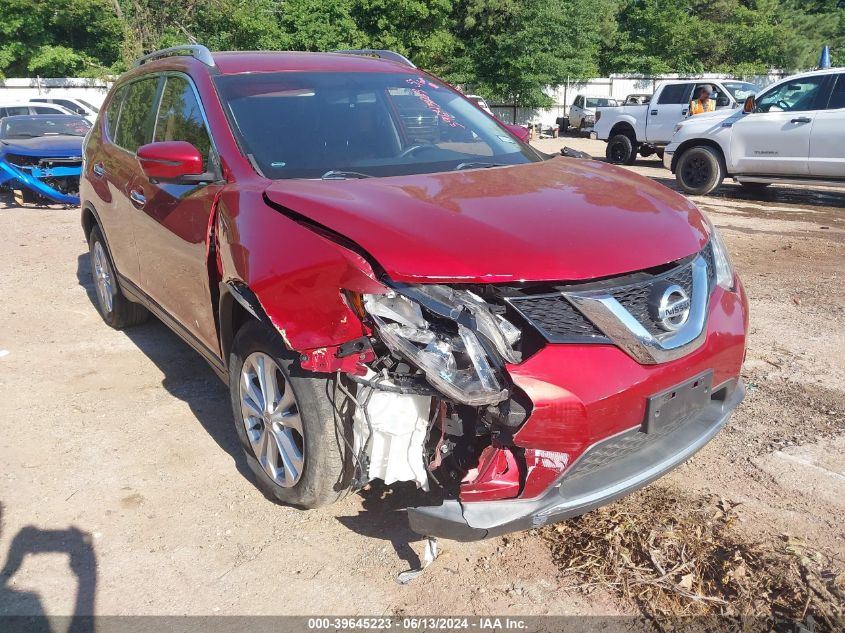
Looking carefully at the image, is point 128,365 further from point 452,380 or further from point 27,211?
point 27,211

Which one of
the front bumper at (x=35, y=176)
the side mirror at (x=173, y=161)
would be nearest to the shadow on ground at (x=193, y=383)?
the side mirror at (x=173, y=161)

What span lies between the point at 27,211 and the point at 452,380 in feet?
37.1

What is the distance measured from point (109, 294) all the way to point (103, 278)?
0.56 ft

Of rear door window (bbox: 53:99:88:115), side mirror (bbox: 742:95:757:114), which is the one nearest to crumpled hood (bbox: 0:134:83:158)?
rear door window (bbox: 53:99:88:115)

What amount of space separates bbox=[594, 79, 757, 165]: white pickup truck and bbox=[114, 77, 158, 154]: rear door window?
1374cm

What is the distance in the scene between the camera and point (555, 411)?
88.2 inches

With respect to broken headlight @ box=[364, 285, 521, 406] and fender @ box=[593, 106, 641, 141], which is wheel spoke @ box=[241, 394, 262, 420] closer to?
broken headlight @ box=[364, 285, 521, 406]

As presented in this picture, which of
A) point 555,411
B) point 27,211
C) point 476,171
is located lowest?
point 27,211

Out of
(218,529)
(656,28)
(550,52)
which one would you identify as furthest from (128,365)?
(656,28)

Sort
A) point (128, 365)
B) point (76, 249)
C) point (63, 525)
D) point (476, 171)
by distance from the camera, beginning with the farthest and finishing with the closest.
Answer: point (76, 249)
point (128, 365)
point (476, 171)
point (63, 525)

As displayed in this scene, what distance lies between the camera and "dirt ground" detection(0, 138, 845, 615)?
2.62 m

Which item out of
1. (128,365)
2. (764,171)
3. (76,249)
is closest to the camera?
(128,365)

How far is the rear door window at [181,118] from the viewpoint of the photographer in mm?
3451

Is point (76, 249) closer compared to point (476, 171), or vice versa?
point (476, 171)
